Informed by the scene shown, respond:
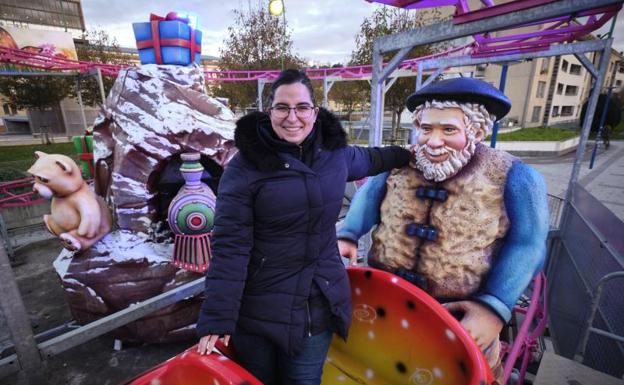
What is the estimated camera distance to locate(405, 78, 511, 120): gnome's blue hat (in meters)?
1.52

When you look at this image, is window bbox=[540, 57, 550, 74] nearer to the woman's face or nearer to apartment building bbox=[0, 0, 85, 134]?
the woman's face

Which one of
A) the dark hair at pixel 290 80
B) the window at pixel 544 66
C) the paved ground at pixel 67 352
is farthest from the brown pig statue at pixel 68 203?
the window at pixel 544 66

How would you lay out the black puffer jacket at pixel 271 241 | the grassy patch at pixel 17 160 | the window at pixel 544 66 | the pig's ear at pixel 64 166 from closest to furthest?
the black puffer jacket at pixel 271 241, the pig's ear at pixel 64 166, the grassy patch at pixel 17 160, the window at pixel 544 66

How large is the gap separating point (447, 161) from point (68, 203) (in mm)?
3335

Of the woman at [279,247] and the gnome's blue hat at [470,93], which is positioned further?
the gnome's blue hat at [470,93]

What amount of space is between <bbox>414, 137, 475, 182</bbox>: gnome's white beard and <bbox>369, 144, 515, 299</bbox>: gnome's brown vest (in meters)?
0.04

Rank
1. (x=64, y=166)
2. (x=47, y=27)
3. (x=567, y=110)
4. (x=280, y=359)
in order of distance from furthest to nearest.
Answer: (x=567, y=110)
(x=47, y=27)
(x=64, y=166)
(x=280, y=359)

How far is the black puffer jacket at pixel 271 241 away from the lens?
1.30 metres

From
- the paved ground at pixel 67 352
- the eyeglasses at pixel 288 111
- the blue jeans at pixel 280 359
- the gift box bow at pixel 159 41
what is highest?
the gift box bow at pixel 159 41

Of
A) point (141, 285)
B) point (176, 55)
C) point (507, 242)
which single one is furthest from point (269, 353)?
point (176, 55)

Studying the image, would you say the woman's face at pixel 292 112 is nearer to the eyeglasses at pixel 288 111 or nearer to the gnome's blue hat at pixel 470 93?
the eyeglasses at pixel 288 111

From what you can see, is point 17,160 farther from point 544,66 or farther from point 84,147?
point 544,66

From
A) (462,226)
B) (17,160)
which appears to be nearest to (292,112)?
(462,226)

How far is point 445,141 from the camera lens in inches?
61.5
